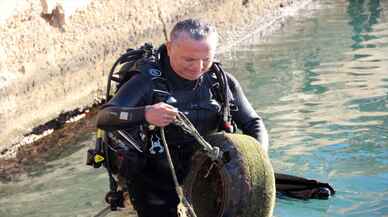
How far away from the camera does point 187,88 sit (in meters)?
3.93

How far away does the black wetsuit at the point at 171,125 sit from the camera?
12.5 ft

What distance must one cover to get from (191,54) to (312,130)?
13.7 ft

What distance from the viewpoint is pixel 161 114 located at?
3541mm

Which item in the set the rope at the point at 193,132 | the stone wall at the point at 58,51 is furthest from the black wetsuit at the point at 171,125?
the stone wall at the point at 58,51

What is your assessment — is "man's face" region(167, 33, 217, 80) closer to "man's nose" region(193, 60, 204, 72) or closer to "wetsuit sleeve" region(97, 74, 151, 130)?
"man's nose" region(193, 60, 204, 72)

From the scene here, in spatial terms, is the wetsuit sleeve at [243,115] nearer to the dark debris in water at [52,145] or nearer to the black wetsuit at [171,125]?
the black wetsuit at [171,125]

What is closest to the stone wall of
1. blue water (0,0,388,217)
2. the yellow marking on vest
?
blue water (0,0,388,217)

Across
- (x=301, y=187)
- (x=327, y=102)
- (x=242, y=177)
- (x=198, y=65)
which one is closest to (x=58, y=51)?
(x=327, y=102)

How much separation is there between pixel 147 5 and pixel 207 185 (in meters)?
7.37

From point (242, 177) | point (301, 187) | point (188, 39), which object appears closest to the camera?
point (242, 177)

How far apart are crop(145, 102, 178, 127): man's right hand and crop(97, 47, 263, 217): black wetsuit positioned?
0.54ft

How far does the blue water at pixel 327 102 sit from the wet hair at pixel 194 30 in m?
2.25

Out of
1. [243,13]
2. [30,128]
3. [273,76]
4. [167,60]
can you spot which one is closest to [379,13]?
[243,13]

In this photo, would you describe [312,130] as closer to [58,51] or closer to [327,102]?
[327,102]
